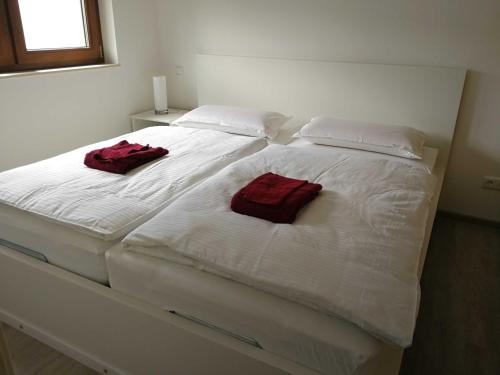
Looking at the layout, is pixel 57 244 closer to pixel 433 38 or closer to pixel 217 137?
pixel 217 137

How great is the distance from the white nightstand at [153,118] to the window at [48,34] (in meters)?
0.53

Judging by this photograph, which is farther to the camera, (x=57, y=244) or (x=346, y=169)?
(x=346, y=169)

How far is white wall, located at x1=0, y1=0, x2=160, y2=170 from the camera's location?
252 cm

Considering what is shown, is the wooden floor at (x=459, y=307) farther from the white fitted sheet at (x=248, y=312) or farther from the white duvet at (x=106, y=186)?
the white duvet at (x=106, y=186)

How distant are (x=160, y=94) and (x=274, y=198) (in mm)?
2110

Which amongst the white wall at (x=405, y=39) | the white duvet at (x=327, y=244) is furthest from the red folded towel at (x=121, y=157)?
the white wall at (x=405, y=39)

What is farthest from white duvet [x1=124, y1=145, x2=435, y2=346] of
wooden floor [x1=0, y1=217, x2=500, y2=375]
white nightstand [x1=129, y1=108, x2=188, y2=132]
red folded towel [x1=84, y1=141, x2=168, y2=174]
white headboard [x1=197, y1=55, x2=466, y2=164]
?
white nightstand [x1=129, y1=108, x2=188, y2=132]

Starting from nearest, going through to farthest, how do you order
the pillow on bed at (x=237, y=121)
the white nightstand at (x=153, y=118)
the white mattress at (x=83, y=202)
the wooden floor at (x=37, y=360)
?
the white mattress at (x=83, y=202) → the wooden floor at (x=37, y=360) → the pillow on bed at (x=237, y=121) → the white nightstand at (x=153, y=118)

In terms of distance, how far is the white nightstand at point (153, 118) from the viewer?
318 centimetres

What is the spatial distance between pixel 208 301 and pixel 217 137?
1505 millimetres

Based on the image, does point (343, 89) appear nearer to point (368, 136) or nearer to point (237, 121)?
point (368, 136)

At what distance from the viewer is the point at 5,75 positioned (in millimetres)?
2420

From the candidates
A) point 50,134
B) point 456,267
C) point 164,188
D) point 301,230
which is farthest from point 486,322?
point 50,134

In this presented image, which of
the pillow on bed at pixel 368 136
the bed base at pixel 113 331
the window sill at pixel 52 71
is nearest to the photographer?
the bed base at pixel 113 331
